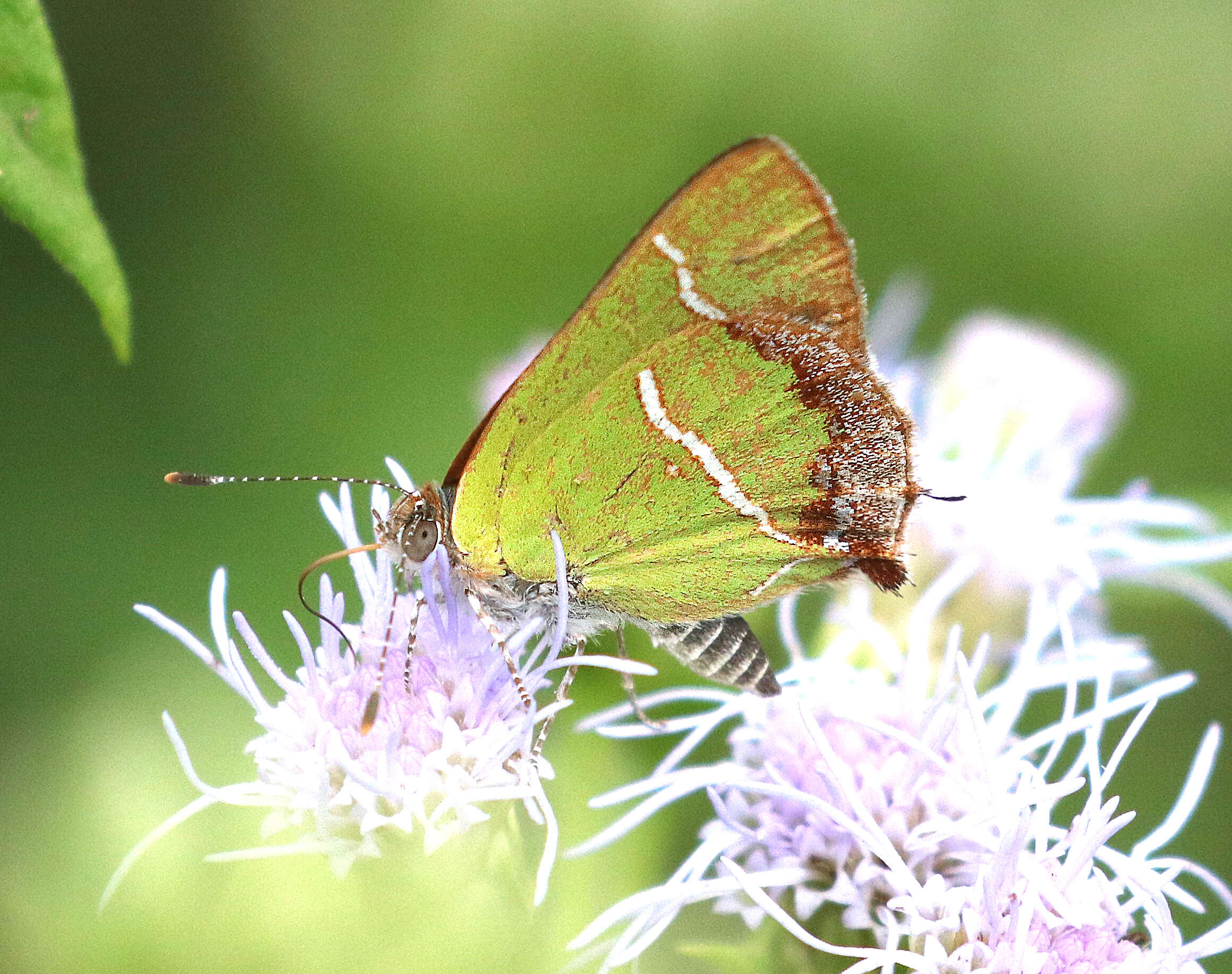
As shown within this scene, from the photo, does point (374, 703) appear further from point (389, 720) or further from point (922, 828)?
point (922, 828)

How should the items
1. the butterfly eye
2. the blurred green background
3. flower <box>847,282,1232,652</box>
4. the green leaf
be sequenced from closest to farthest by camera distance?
the green leaf < the butterfly eye < flower <box>847,282,1232,652</box> < the blurred green background

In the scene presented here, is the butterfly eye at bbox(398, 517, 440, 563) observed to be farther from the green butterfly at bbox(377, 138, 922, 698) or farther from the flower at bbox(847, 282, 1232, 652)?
the flower at bbox(847, 282, 1232, 652)

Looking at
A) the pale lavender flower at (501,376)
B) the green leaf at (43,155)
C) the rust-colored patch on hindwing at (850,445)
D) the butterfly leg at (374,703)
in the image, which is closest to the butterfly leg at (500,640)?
the butterfly leg at (374,703)

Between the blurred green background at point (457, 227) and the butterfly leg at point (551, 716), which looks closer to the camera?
the butterfly leg at point (551, 716)

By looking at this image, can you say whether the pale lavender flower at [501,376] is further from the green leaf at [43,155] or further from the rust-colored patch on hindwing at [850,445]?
the green leaf at [43,155]

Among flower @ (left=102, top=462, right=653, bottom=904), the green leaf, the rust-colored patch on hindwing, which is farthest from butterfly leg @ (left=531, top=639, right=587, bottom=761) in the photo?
the green leaf

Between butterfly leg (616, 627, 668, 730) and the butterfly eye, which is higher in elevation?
the butterfly eye

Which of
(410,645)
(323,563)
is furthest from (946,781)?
(323,563)
